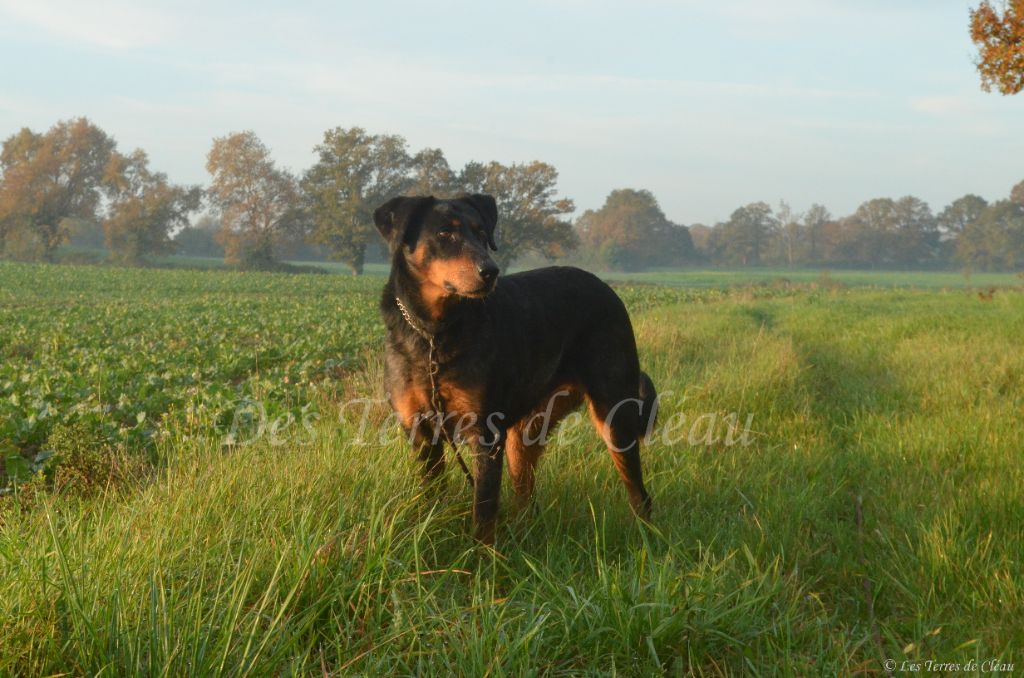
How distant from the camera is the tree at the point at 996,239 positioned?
88.3 meters

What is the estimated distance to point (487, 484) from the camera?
391 centimetres

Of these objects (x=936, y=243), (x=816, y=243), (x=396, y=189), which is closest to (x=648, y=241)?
(x=816, y=243)

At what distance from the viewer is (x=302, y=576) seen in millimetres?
2738

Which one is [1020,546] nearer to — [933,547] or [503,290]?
[933,547]

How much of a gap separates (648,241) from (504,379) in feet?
321

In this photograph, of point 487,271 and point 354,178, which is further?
point 354,178

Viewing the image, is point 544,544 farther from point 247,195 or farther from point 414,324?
point 247,195

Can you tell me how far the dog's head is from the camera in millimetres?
3891

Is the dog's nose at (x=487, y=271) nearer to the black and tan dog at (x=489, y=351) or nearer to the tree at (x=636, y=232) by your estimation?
the black and tan dog at (x=489, y=351)

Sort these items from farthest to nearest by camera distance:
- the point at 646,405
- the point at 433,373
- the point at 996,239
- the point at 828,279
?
the point at 996,239 → the point at 828,279 → the point at 646,405 → the point at 433,373

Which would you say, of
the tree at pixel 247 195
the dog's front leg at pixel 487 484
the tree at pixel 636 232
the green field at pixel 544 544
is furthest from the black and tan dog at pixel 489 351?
the tree at pixel 636 232

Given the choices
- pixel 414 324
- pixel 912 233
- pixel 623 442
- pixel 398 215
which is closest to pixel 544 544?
pixel 623 442

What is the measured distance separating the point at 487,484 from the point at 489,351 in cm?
69

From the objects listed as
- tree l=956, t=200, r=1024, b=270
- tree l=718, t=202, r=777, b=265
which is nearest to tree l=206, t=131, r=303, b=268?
tree l=718, t=202, r=777, b=265
